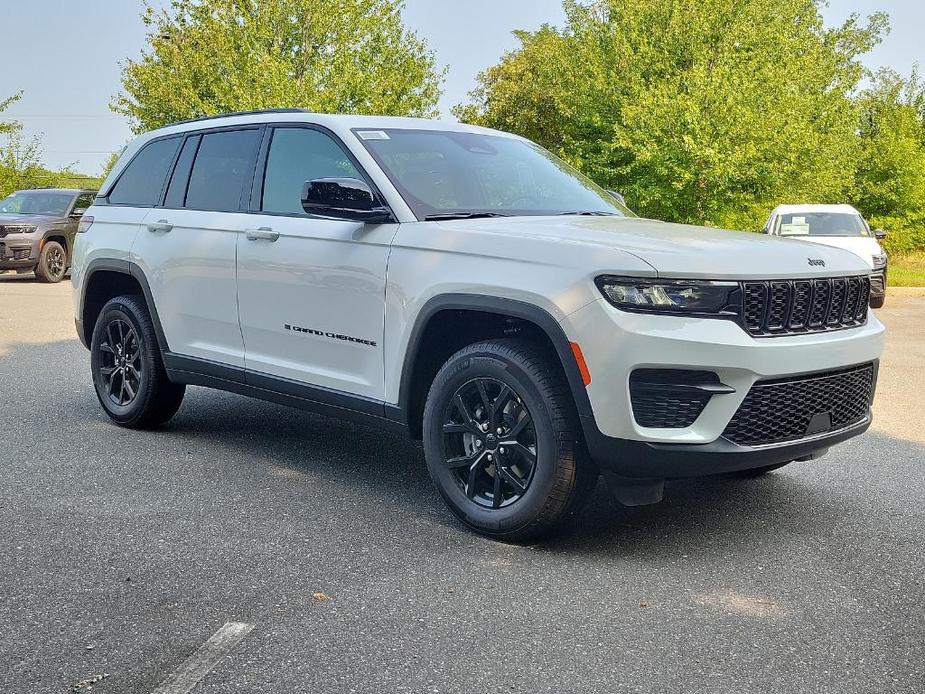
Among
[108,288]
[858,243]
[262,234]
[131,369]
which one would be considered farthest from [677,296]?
[858,243]

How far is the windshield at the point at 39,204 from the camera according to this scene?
22.1 m

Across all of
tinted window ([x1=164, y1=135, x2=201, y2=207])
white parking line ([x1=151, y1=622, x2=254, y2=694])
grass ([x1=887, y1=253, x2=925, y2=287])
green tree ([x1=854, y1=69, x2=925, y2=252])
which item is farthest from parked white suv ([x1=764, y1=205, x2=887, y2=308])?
green tree ([x1=854, y1=69, x2=925, y2=252])

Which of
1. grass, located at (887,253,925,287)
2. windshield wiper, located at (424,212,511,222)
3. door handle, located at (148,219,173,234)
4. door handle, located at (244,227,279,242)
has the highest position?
windshield wiper, located at (424,212,511,222)

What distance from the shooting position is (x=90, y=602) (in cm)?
401

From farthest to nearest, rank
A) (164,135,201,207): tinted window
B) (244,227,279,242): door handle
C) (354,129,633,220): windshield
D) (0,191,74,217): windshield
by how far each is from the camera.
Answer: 1. (0,191,74,217): windshield
2. (164,135,201,207): tinted window
3. (244,227,279,242): door handle
4. (354,129,633,220): windshield

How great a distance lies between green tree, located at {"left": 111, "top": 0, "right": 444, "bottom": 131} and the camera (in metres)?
30.0

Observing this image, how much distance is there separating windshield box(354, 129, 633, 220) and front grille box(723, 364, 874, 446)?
1.64 meters

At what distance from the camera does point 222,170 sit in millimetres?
6391

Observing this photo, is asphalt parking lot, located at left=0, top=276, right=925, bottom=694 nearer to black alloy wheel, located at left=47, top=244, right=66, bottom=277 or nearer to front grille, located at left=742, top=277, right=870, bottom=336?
front grille, located at left=742, top=277, right=870, bottom=336

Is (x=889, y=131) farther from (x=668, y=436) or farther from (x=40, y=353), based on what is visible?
(x=668, y=436)

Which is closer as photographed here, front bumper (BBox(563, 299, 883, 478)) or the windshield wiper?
front bumper (BBox(563, 299, 883, 478))

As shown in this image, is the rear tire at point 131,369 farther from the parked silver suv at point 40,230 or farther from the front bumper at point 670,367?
the parked silver suv at point 40,230

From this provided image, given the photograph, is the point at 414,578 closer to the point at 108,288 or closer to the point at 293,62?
the point at 108,288

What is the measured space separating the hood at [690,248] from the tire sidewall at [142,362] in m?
2.67
